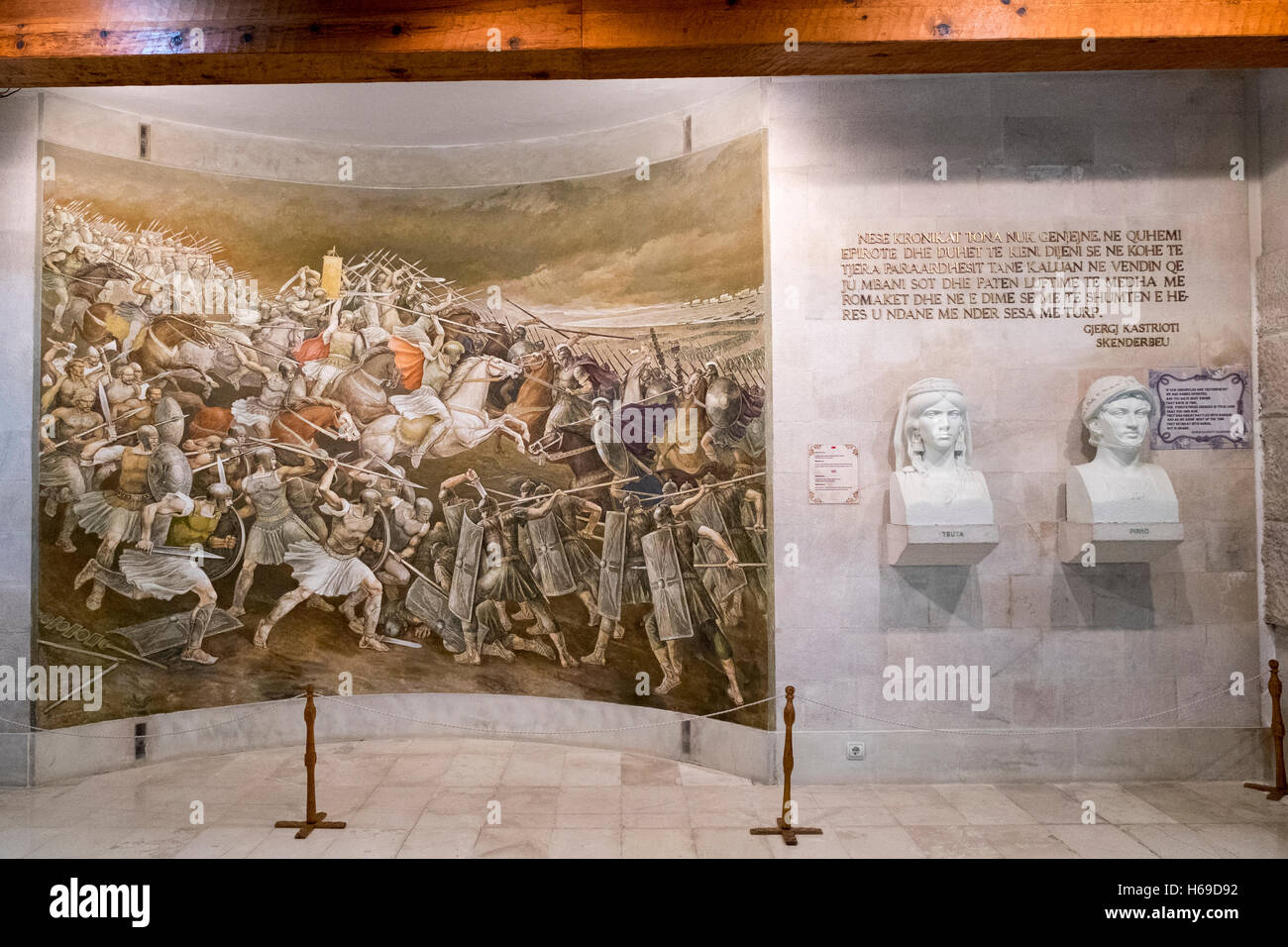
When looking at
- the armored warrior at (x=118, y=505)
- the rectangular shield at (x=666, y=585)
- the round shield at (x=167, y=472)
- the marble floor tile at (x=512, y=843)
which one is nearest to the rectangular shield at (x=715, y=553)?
the rectangular shield at (x=666, y=585)

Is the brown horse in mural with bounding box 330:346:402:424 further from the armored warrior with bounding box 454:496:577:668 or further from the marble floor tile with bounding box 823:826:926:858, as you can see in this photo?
the marble floor tile with bounding box 823:826:926:858

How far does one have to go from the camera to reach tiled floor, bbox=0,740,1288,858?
4.79 meters

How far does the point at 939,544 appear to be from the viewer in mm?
5531

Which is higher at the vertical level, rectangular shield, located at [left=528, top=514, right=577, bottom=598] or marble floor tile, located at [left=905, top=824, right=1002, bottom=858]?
rectangular shield, located at [left=528, top=514, right=577, bottom=598]

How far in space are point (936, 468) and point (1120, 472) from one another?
1.20 m

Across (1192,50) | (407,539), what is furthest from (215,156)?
(1192,50)

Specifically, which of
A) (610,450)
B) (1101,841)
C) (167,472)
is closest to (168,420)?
(167,472)

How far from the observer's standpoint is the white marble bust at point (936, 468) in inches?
217

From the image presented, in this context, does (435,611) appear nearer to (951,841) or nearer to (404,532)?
(404,532)

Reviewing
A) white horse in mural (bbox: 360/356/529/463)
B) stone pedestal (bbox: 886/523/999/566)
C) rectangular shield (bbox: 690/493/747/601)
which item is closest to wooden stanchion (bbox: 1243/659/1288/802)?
stone pedestal (bbox: 886/523/999/566)

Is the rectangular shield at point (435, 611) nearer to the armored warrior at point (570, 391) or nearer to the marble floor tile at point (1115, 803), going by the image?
the armored warrior at point (570, 391)

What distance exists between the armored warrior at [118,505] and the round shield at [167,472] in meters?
0.04

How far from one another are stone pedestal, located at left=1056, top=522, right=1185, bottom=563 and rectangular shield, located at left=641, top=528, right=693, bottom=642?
2688 millimetres

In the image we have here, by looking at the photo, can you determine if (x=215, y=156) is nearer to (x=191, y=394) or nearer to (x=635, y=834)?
(x=191, y=394)
